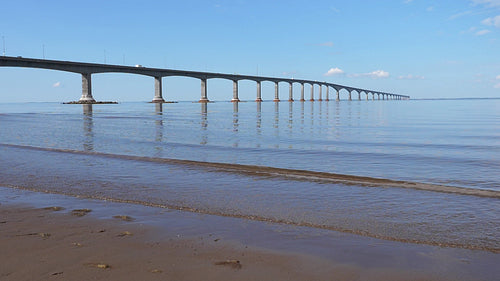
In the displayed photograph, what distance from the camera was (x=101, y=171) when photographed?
379 inches

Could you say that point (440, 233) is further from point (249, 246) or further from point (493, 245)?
point (249, 246)

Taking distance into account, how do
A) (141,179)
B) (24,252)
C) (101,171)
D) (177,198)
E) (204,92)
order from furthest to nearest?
(204,92) → (101,171) → (141,179) → (177,198) → (24,252)

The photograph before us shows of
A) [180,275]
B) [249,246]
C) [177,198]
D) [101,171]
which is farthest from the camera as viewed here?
[101,171]

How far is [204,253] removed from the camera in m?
3.99

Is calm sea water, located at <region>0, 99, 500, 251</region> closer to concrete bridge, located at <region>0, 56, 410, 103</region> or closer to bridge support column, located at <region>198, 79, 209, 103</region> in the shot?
concrete bridge, located at <region>0, 56, 410, 103</region>

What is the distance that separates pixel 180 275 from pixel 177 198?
3505 mm

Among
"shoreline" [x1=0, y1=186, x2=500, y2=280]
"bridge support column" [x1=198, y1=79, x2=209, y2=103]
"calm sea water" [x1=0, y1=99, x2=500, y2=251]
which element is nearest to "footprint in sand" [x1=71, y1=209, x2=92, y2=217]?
"shoreline" [x1=0, y1=186, x2=500, y2=280]

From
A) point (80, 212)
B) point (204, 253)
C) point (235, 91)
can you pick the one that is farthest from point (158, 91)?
point (204, 253)

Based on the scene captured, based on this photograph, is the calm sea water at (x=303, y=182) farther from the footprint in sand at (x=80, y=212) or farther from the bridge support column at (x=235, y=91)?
the bridge support column at (x=235, y=91)

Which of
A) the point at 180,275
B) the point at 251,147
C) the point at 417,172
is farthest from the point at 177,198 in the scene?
the point at 251,147

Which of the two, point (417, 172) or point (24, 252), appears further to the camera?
point (417, 172)

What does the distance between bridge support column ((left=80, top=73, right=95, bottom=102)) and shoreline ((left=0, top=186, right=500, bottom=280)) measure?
323 ft

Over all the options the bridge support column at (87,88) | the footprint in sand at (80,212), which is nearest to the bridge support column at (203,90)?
the bridge support column at (87,88)

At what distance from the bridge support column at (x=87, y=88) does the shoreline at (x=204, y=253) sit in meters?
98.5
